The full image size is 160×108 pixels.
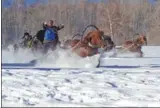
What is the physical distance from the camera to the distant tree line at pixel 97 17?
117 ft


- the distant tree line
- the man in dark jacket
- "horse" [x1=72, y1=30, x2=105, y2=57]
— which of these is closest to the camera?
"horse" [x1=72, y1=30, x2=105, y2=57]

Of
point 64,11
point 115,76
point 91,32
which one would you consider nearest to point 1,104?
point 115,76

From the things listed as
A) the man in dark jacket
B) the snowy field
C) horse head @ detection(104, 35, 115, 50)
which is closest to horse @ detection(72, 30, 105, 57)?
the man in dark jacket

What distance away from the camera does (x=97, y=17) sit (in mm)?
37875

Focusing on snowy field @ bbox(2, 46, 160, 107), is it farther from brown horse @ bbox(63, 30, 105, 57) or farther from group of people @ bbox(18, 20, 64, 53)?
group of people @ bbox(18, 20, 64, 53)

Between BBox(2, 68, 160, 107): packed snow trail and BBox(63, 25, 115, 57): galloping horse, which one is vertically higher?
BBox(63, 25, 115, 57): galloping horse

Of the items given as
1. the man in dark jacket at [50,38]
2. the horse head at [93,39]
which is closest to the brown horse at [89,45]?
the horse head at [93,39]

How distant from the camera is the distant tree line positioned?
35.7 meters

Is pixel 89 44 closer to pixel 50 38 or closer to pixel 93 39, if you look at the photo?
pixel 93 39

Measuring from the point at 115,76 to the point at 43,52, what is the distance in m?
6.49

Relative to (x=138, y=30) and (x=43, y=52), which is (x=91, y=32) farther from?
(x=138, y=30)

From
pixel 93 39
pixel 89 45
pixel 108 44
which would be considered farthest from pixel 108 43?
pixel 89 45

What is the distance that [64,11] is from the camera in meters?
37.7

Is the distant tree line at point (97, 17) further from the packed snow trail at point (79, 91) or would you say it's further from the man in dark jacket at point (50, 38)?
the packed snow trail at point (79, 91)
